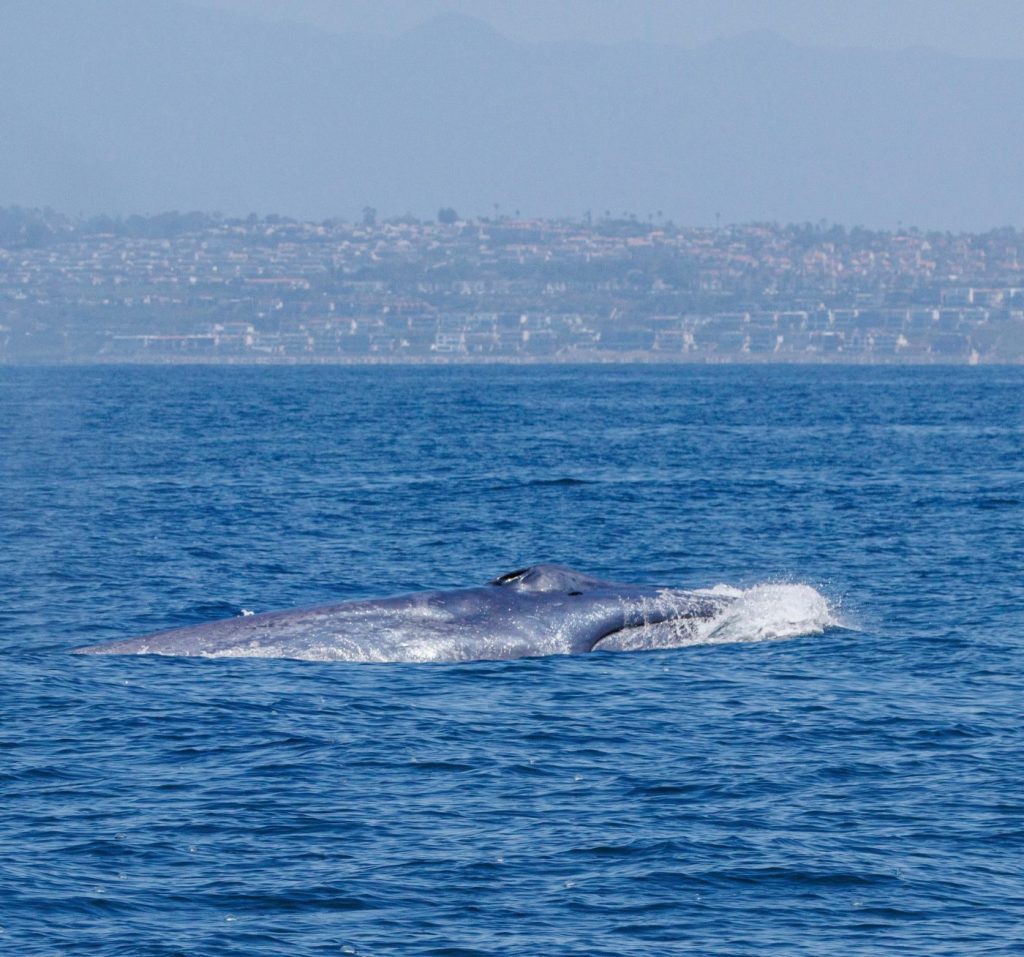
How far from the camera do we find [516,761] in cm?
2488

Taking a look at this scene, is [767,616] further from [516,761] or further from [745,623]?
[516,761]

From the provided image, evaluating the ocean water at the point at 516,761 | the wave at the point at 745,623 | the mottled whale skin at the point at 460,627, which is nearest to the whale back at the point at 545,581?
the mottled whale skin at the point at 460,627

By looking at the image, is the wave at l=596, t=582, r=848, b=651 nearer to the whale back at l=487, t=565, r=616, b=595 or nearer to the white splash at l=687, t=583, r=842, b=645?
the white splash at l=687, t=583, r=842, b=645

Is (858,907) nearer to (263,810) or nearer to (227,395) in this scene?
(263,810)

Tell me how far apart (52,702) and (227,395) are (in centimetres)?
15327

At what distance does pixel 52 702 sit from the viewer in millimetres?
28109

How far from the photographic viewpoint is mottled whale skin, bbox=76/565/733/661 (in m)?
31.0

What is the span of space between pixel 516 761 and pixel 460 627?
649 cm

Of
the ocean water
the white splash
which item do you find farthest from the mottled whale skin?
the white splash

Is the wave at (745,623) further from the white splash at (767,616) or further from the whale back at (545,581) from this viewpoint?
the whale back at (545,581)

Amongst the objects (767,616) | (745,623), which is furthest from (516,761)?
(767,616)

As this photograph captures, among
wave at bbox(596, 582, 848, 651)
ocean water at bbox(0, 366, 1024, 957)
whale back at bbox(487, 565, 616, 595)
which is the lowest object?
ocean water at bbox(0, 366, 1024, 957)

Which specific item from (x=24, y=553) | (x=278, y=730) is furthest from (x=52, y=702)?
(x=24, y=553)

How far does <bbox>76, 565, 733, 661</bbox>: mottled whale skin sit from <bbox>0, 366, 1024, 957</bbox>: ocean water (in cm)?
45
